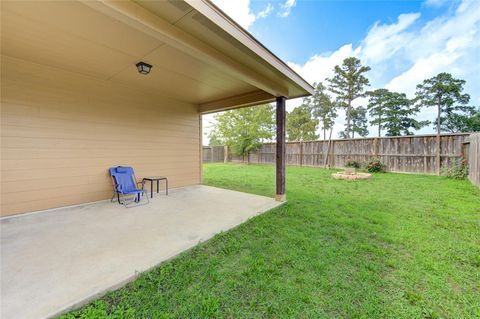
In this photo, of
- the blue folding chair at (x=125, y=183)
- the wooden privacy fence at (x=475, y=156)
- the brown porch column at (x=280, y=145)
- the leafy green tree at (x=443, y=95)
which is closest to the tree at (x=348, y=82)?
the leafy green tree at (x=443, y=95)

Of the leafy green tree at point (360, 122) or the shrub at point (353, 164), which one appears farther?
the leafy green tree at point (360, 122)

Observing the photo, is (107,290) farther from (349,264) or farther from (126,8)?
(126,8)

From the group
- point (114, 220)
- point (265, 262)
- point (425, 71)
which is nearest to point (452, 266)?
point (265, 262)

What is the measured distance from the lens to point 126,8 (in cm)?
171

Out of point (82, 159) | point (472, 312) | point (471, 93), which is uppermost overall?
point (471, 93)

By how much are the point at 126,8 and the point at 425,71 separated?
66.6 ft

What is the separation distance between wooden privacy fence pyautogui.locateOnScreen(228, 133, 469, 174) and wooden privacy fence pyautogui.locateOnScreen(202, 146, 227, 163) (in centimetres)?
521

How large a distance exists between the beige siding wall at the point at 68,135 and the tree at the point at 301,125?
16.8 meters

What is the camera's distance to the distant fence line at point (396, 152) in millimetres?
6660

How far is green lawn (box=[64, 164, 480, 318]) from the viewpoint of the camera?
1439mm

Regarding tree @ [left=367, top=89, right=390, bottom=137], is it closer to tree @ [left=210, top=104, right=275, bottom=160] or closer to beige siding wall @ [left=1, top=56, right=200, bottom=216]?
tree @ [left=210, top=104, right=275, bottom=160]

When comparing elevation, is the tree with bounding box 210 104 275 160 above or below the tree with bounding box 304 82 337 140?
below

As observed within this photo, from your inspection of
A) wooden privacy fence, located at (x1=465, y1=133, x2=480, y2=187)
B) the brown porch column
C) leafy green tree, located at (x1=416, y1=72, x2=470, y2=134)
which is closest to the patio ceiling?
the brown porch column

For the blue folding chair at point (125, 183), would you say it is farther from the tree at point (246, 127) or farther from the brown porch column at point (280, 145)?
the tree at point (246, 127)
